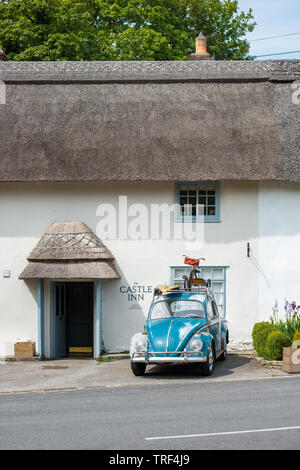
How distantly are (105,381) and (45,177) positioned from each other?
20.0 feet

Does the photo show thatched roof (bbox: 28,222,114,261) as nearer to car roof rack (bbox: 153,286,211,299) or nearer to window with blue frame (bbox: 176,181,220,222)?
window with blue frame (bbox: 176,181,220,222)

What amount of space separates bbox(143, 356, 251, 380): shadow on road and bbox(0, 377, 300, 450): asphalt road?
1151 millimetres

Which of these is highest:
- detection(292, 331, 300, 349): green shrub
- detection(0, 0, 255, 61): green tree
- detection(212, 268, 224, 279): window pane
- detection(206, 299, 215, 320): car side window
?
detection(0, 0, 255, 61): green tree

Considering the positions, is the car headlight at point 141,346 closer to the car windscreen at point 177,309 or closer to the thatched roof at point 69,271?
the car windscreen at point 177,309

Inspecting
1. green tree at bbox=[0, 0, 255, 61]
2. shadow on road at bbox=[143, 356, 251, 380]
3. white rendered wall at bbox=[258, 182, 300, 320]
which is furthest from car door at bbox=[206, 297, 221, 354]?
green tree at bbox=[0, 0, 255, 61]

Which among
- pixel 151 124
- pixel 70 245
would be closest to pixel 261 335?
pixel 70 245

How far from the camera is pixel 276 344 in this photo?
15.6 m

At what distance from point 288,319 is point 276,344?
1401 mm

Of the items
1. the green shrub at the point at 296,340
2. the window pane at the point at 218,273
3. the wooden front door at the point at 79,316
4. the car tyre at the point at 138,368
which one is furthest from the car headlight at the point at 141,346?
the wooden front door at the point at 79,316

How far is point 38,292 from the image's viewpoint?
59.6ft

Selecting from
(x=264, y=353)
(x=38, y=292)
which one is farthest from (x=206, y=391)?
(x=38, y=292)

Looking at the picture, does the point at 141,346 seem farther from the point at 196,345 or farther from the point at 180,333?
the point at 196,345

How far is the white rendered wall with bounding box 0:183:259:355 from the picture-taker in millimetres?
18531

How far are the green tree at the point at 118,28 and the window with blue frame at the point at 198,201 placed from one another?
Answer: 1340 cm
